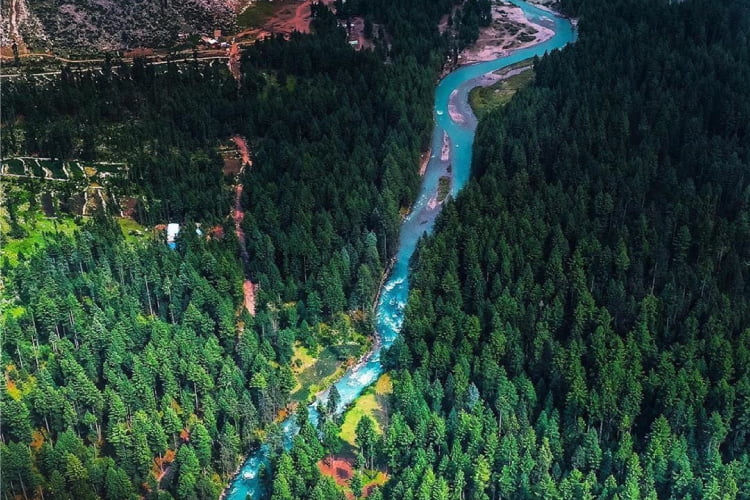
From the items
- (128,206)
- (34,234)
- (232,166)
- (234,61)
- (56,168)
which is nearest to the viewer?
(34,234)

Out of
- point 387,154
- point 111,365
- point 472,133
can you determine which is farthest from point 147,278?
point 472,133

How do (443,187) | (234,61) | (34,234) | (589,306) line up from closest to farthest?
(589,306) → (34,234) → (443,187) → (234,61)

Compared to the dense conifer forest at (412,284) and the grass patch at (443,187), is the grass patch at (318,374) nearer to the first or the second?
the dense conifer forest at (412,284)

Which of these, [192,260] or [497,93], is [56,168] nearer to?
[192,260]

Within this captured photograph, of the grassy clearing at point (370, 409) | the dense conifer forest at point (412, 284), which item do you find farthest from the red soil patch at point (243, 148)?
the grassy clearing at point (370, 409)

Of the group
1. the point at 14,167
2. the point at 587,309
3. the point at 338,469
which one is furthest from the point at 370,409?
the point at 14,167

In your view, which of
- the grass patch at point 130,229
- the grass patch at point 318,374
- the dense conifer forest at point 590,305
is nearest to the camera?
the dense conifer forest at point 590,305

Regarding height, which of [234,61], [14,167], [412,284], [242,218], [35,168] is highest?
[234,61]
